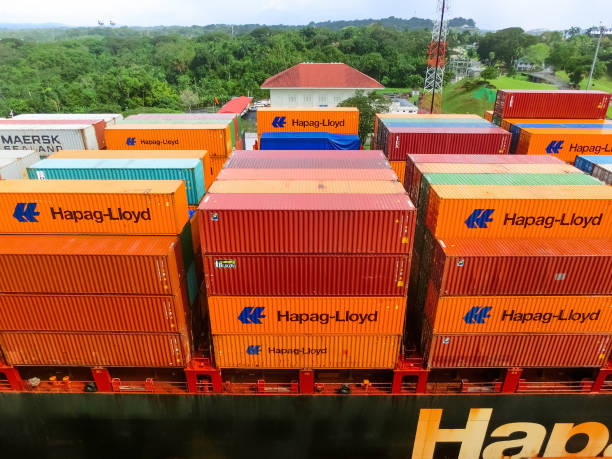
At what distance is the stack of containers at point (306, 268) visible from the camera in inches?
518

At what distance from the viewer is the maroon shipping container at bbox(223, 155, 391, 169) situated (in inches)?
698

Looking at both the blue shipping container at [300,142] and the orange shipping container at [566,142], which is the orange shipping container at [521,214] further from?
the blue shipping container at [300,142]

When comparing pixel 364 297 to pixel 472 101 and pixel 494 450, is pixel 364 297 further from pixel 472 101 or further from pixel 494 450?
pixel 472 101

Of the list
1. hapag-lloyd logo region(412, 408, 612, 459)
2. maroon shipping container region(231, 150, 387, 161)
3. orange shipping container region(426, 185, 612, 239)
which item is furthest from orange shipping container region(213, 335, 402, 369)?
maroon shipping container region(231, 150, 387, 161)

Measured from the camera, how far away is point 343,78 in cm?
6744

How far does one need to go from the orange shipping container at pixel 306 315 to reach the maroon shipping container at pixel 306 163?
6.44 m

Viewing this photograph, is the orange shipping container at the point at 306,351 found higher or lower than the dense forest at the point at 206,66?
lower

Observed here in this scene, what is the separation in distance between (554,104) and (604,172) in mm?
10097

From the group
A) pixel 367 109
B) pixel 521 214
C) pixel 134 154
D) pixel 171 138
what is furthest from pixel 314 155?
pixel 367 109

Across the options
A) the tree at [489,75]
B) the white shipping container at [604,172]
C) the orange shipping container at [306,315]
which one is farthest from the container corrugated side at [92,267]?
the tree at [489,75]

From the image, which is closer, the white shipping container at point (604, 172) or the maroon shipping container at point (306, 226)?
the maroon shipping container at point (306, 226)

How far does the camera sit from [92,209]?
14.7 meters

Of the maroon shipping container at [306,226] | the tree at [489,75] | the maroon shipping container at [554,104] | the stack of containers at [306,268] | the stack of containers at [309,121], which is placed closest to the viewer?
the maroon shipping container at [306,226]

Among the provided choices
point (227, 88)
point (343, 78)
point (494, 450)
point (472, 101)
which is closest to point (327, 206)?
point (494, 450)
